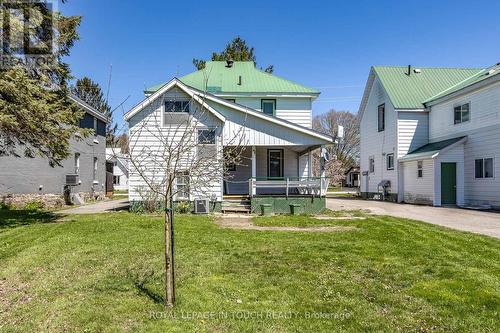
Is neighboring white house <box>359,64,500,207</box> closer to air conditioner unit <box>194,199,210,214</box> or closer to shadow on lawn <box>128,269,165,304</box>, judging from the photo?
A: air conditioner unit <box>194,199,210,214</box>

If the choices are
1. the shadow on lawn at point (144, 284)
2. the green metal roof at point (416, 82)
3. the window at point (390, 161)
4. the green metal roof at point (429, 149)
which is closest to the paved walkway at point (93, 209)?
the shadow on lawn at point (144, 284)

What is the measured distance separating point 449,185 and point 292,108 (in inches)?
373

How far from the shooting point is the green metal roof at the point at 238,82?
893 inches

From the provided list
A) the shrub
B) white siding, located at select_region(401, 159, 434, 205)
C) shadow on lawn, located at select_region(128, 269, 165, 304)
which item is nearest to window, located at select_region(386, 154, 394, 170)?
white siding, located at select_region(401, 159, 434, 205)

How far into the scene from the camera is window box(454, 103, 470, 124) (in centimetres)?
1998

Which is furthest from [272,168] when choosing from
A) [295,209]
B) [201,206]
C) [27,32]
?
[27,32]

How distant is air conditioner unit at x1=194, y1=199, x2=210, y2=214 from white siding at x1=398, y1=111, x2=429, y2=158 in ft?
44.2

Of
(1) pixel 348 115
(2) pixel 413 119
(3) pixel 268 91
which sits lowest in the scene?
(2) pixel 413 119

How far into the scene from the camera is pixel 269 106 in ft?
74.6

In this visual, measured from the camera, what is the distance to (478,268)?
22.0 ft

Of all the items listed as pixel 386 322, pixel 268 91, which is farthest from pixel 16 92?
pixel 268 91

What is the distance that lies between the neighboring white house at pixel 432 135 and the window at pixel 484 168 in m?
0.05

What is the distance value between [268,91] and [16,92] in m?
14.1

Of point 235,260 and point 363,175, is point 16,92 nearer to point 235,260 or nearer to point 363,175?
point 235,260
